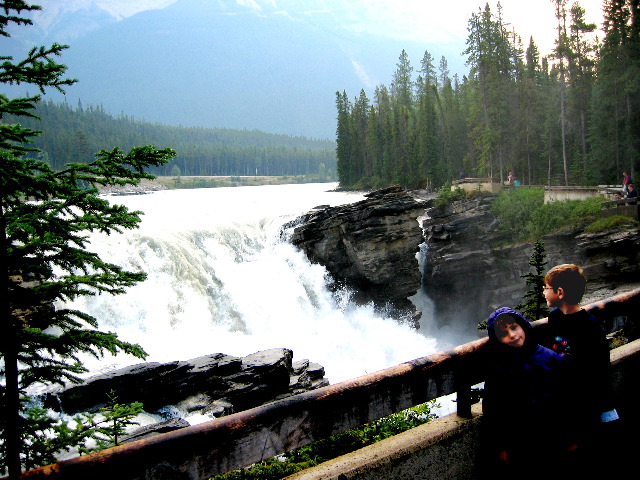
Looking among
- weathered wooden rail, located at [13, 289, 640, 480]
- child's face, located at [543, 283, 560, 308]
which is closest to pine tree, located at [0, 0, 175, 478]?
weathered wooden rail, located at [13, 289, 640, 480]

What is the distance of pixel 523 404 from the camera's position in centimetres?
329

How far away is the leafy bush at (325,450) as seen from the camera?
18.7ft

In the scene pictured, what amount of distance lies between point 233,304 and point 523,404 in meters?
22.4

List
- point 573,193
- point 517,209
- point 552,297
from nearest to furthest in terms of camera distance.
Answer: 1. point 552,297
2. point 573,193
3. point 517,209

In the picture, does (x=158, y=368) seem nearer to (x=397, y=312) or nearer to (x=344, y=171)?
(x=397, y=312)

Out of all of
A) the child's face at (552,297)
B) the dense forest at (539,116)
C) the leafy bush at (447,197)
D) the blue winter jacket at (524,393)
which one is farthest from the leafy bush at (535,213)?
the blue winter jacket at (524,393)

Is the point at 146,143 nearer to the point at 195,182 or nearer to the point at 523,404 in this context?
the point at 195,182

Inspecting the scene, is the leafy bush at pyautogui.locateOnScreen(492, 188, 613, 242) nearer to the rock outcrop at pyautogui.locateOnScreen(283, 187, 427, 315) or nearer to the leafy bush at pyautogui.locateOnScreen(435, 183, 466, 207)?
the leafy bush at pyautogui.locateOnScreen(435, 183, 466, 207)

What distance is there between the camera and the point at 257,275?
27688 millimetres

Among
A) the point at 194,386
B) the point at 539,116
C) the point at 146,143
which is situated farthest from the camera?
the point at 146,143

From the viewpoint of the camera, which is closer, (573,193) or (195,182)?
(573,193)

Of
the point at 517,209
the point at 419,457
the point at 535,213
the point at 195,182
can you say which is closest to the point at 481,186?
the point at 517,209

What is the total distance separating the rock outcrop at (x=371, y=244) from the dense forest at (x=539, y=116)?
18815 millimetres

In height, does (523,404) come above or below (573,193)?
below
